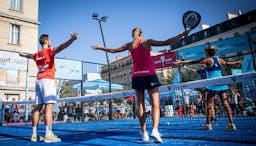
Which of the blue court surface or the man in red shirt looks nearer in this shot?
the blue court surface

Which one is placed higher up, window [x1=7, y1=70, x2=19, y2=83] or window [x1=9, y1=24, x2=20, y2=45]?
window [x1=9, y1=24, x2=20, y2=45]

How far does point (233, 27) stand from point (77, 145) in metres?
51.8

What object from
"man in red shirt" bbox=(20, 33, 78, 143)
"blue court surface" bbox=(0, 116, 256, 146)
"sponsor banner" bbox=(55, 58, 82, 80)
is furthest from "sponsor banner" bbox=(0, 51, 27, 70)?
"man in red shirt" bbox=(20, 33, 78, 143)

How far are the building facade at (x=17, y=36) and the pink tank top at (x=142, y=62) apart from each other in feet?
67.3

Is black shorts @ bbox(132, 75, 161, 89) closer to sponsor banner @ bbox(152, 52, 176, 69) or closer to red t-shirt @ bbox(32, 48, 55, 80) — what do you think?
red t-shirt @ bbox(32, 48, 55, 80)

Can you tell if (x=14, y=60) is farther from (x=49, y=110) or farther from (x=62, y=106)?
(x=49, y=110)

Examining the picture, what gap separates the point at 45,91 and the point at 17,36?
80.8 feet

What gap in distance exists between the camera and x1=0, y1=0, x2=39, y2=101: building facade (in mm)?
22406

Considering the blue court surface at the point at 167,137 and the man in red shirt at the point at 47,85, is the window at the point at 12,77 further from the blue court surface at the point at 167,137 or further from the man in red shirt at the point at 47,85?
the man in red shirt at the point at 47,85

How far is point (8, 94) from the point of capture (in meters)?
22.3

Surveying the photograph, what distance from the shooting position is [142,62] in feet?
12.8

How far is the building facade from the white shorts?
63.2 ft

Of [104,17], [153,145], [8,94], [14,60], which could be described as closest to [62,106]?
[14,60]

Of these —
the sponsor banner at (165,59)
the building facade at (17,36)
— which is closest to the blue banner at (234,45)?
the sponsor banner at (165,59)
